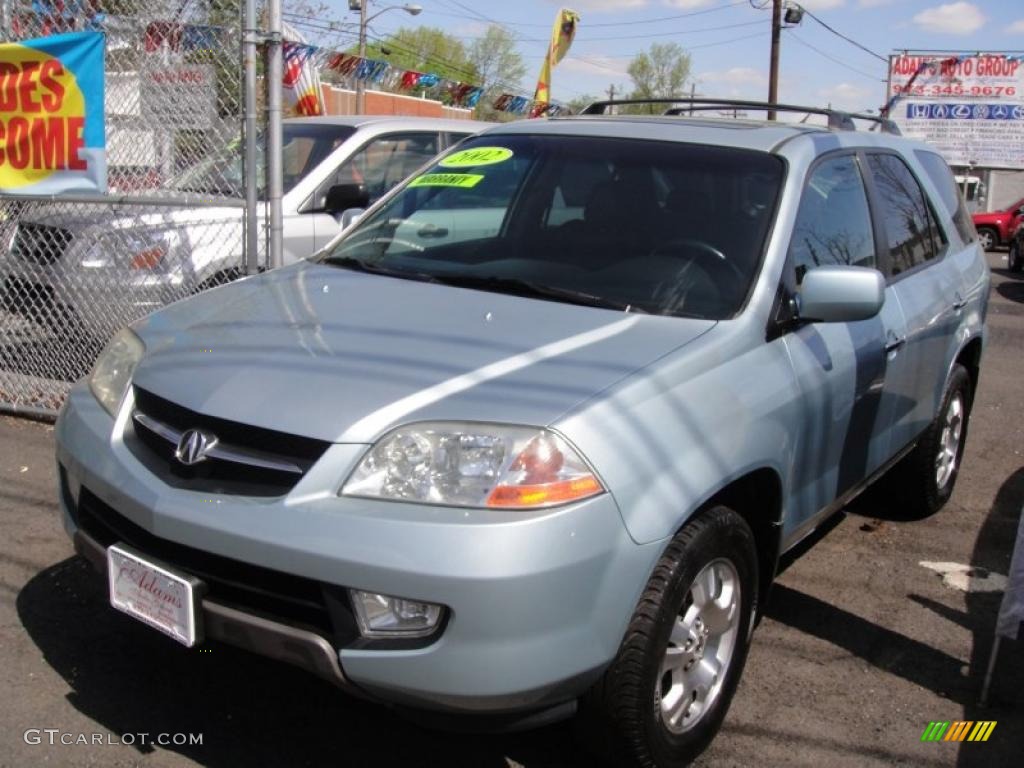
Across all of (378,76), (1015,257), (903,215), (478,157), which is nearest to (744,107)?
(903,215)

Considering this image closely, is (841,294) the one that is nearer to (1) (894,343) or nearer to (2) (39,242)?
(1) (894,343)

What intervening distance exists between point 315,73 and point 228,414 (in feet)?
25.6

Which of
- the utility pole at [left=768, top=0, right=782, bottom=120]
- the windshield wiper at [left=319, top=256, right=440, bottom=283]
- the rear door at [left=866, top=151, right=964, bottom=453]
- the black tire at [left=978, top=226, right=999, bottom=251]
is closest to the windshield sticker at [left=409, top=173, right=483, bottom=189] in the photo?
the windshield wiper at [left=319, top=256, right=440, bottom=283]

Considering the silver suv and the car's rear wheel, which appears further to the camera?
the car's rear wheel

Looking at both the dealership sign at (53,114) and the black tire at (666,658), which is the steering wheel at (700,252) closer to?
the black tire at (666,658)

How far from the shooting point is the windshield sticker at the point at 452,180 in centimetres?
419

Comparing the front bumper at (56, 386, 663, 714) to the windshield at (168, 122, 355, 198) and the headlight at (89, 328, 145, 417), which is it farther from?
the windshield at (168, 122, 355, 198)

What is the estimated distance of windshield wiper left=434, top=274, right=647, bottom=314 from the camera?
3.33 metres

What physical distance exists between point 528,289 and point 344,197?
354 centimetres

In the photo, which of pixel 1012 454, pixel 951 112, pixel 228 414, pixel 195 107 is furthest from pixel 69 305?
pixel 951 112

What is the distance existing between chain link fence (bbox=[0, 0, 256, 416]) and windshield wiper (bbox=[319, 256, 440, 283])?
5.89 feet

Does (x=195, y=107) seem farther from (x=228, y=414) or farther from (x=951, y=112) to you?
(x=951, y=112)

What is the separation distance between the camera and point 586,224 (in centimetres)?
378

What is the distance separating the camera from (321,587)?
2.50 meters
